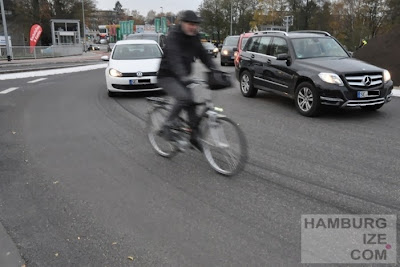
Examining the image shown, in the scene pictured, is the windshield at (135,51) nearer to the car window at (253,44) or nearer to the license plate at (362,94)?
the car window at (253,44)

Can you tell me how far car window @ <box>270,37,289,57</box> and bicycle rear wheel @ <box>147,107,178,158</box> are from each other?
4.75 meters

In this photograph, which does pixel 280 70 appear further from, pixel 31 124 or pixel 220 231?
pixel 220 231

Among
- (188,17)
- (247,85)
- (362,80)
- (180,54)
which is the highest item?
(188,17)

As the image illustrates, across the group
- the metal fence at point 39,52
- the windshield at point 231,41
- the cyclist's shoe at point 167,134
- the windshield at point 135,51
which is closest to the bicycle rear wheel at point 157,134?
the cyclist's shoe at point 167,134

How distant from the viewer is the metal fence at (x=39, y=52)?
35125mm

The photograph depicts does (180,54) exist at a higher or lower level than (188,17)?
lower

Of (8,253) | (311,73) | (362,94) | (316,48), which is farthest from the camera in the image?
(316,48)

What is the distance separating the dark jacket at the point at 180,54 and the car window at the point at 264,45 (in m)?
5.48

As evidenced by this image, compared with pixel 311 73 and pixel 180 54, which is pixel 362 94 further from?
pixel 180 54

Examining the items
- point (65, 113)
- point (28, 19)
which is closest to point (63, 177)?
point (65, 113)

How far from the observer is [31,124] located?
8266 millimetres

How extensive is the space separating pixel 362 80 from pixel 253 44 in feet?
12.3

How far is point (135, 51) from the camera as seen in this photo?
12445mm

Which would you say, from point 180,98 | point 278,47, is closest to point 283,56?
point 278,47
